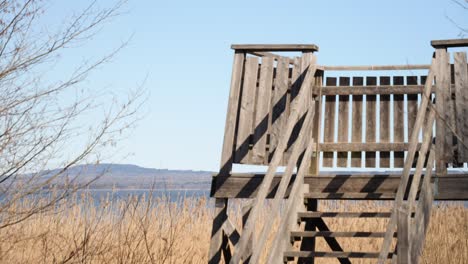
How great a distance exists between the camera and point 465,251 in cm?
1099

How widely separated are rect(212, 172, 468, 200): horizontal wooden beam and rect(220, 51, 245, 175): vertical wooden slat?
227mm

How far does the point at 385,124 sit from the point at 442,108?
2.60 feet

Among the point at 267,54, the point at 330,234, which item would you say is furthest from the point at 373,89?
the point at 330,234

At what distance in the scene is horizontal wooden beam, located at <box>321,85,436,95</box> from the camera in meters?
8.67

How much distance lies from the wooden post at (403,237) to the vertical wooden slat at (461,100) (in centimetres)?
263

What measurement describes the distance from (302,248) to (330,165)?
4.06ft

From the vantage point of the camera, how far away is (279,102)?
28.6 feet

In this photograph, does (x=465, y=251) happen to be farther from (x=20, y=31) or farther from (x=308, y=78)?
(x=20, y=31)

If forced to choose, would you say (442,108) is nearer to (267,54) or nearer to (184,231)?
(267,54)

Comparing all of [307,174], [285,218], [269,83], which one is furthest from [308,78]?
[285,218]

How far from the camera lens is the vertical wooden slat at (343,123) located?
28.7 feet

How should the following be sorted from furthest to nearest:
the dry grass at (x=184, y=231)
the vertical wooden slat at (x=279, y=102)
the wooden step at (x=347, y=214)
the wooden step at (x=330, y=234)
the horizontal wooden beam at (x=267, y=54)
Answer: the dry grass at (x=184, y=231)
the horizontal wooden beam at (x=267, y=54)
the vertical wooden slat at (x=279, y=102)
the wooden step at (x=347, y=214)
the wooden step at (x=330, y=234)

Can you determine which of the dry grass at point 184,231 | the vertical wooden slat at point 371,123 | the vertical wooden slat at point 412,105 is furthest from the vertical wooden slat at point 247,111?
the dry grass at point 184,231

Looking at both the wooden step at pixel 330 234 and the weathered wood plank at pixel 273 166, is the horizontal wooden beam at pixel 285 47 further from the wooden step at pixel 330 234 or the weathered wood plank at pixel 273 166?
the wooden step at pixel 330 234
